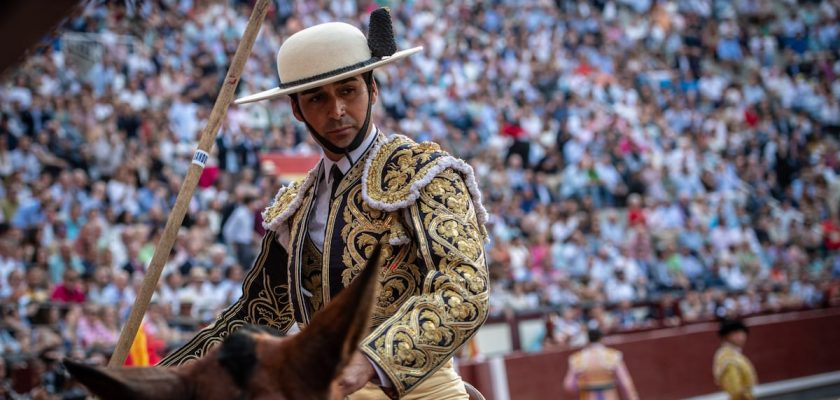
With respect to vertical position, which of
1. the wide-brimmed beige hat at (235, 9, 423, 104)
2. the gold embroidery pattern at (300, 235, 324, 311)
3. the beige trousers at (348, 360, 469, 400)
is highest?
the wide-brimmed beige hat at (235, 9, 423, 104)

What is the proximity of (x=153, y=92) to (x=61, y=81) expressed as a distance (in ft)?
3.45

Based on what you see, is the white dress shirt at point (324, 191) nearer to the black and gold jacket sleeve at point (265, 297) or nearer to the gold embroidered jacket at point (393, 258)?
the gold embroidered jacket at point (393, 258)

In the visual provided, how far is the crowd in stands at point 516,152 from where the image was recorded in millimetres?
9602

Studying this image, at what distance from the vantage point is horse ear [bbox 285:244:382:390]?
1.67 m

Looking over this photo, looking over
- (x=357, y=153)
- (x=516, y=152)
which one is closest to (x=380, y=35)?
(x=357, y=153)

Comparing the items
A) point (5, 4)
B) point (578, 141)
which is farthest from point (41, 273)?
point (578, 141)

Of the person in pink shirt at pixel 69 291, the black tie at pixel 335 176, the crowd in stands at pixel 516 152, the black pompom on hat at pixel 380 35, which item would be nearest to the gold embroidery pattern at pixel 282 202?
the black tie at pixel 335 176

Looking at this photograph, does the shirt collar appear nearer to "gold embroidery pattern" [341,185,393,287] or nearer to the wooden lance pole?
"gold embroidery pattern" [341,185,393,287]

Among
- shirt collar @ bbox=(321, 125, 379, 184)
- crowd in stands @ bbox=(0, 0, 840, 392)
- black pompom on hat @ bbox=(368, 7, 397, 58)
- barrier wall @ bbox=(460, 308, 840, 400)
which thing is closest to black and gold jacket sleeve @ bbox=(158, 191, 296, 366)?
shirt collar @ bbox=(321, 125, 379, 184)

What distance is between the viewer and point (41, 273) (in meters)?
8.76

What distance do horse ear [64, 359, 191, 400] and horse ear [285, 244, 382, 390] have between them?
0.60 ft

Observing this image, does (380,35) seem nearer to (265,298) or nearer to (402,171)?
(402,171)

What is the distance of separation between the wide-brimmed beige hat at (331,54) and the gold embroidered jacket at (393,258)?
234 millimetres

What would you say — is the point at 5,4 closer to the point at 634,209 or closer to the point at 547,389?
the point at 547,389
